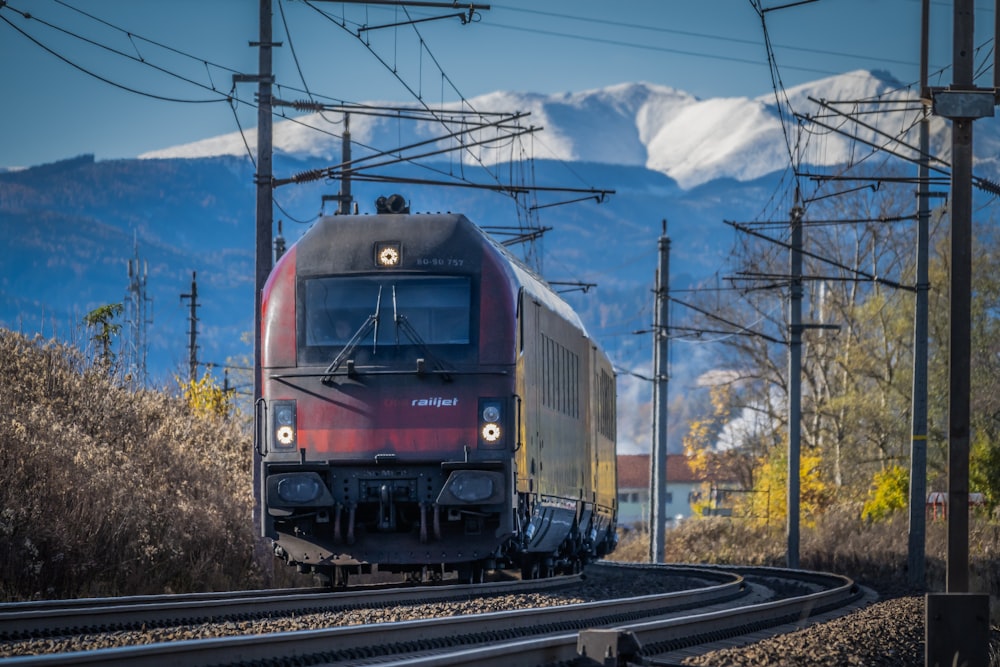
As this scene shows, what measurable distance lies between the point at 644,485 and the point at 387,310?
133 metres

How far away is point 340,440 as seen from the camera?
1558 cm

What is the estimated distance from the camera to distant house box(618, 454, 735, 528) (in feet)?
484

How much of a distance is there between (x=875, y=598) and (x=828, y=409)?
34833 millimetres

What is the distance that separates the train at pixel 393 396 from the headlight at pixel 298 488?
0.04ft

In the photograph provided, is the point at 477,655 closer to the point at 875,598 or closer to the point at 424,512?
the point at 424,512

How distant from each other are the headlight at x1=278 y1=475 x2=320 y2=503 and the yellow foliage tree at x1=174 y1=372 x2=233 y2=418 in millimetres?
15721

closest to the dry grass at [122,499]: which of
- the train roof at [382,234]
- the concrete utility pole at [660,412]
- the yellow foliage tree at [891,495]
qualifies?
the train roof at [382,234]

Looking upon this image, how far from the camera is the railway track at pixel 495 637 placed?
8.63 m

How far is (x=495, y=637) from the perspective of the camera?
11.6 meters

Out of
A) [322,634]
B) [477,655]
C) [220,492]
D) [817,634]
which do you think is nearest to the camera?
[477,655]

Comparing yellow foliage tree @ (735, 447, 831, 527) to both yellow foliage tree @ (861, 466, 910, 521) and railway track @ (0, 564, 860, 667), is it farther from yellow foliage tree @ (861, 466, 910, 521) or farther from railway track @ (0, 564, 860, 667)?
railway track @ (0, 564, 860, 667)

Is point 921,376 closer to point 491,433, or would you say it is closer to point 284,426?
point 491,433

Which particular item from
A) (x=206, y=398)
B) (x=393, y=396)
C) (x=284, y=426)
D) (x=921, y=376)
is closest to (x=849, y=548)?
(x=921, y=376)

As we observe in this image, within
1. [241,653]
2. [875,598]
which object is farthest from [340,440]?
[875,598]
